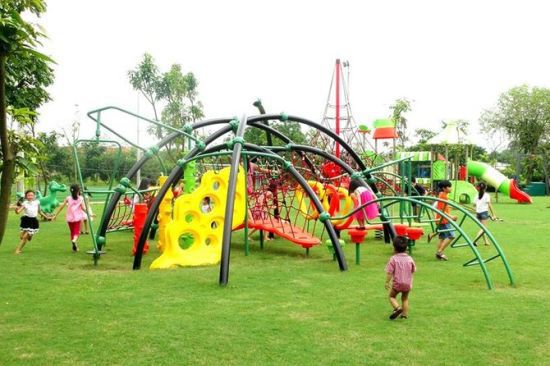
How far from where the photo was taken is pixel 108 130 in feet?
30.3

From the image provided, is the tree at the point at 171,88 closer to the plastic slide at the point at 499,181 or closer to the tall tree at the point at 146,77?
the tall tree at the point at 146,77

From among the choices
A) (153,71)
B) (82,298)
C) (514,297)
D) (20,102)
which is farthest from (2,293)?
(153,71)

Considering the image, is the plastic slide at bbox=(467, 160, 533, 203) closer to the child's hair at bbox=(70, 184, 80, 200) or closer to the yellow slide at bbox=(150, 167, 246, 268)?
the yellow slide at bbox=(150, 167, 246, 268)

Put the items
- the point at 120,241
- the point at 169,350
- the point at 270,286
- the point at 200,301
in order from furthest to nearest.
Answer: the point at 120,241 → the point at 270,286 → the point at 200,301 → the point at 169,350

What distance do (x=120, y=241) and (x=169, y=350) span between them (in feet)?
27.9

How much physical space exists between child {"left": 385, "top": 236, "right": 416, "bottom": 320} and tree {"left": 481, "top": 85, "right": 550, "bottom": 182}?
46.6 metres

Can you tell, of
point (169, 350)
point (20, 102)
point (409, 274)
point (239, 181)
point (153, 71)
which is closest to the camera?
point (169, 350)

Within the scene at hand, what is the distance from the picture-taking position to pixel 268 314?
6062 mm

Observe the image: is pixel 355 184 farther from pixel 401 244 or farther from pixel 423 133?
pixel 423 133

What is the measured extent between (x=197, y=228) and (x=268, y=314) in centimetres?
375

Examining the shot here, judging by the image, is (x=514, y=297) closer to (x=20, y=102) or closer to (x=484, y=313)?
(x=484, y=313)

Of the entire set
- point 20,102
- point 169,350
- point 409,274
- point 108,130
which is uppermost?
point 20,102

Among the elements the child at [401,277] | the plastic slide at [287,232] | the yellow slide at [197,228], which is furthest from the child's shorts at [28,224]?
the child at [401,277]

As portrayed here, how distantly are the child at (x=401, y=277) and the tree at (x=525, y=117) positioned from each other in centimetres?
4659
